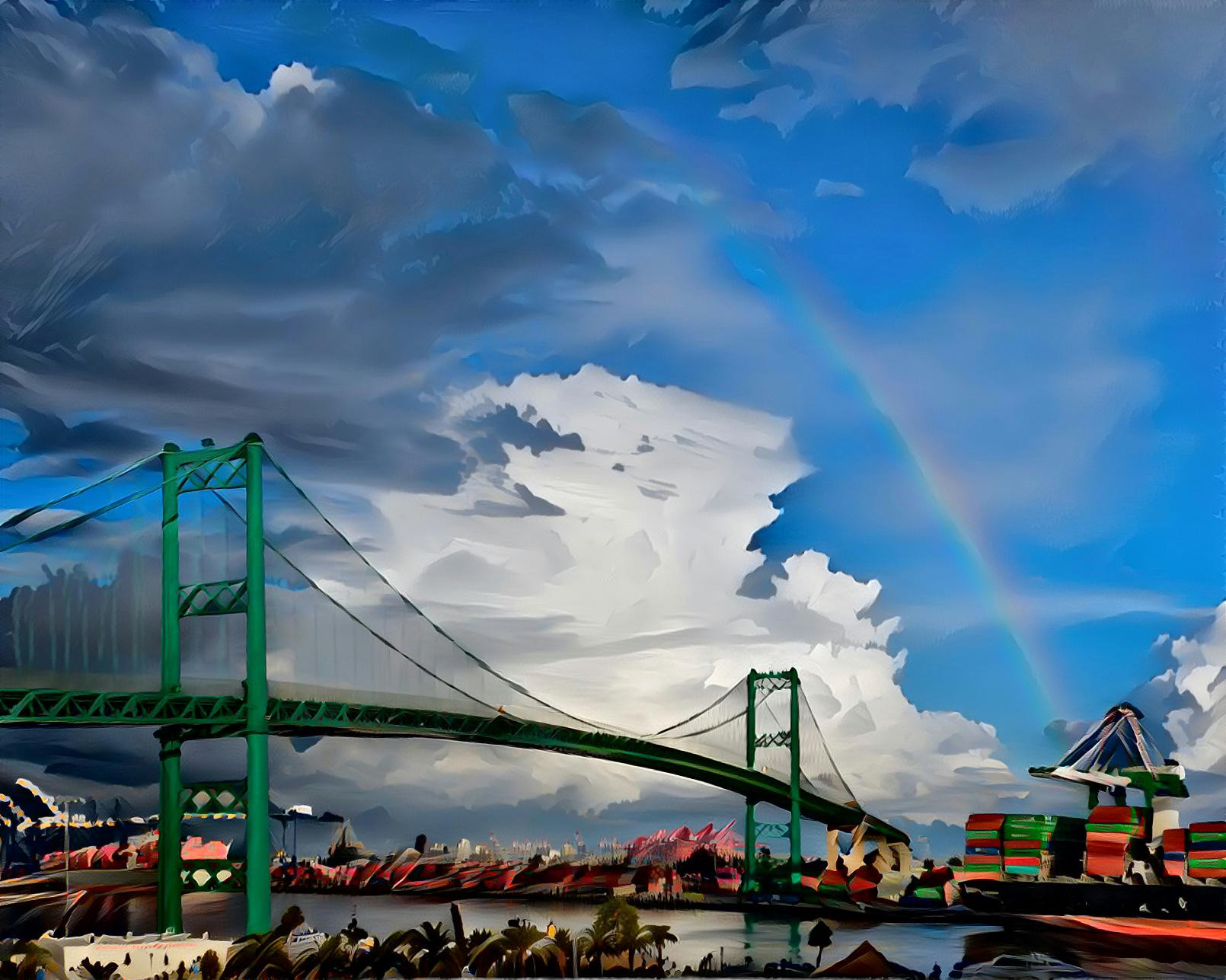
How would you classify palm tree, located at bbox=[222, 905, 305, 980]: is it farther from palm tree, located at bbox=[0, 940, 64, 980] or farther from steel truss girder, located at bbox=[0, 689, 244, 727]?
steel truss girder, located at bbox=[0, 689, 244, 727]

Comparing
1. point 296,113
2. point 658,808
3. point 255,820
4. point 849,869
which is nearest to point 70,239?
point 296,113

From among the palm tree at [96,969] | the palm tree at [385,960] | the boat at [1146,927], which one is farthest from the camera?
the boat at [1146,927]

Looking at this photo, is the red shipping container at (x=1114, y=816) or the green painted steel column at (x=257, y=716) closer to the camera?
the green painted steel column at (x=257, y=716)

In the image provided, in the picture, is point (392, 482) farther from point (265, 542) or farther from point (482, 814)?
point (482, 814)

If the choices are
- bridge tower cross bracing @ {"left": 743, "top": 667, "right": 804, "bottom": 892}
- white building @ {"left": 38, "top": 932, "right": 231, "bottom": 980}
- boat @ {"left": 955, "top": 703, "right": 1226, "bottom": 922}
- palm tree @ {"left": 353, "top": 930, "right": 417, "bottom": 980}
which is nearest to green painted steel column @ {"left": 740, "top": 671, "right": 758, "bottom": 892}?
bridge tower cross bracing @ {"left": 743, "top": 667, "right": 804, "bottom": 892}

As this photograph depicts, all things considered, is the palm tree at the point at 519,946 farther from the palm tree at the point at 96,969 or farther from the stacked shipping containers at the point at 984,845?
the stacked shipping containers at the point at 984,845

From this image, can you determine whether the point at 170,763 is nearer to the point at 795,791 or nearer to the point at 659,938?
the point at 659,938

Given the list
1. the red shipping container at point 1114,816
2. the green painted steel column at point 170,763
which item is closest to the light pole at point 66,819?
the green painted steel column at point 170,763

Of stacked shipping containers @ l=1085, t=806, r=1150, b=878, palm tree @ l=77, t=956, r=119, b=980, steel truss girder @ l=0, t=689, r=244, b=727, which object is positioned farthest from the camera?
stacked shipping containers @ l=1085, t=806, r=1150, b=878

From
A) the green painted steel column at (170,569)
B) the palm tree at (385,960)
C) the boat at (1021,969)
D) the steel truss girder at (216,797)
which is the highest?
the green painted steel column at (170,569)
